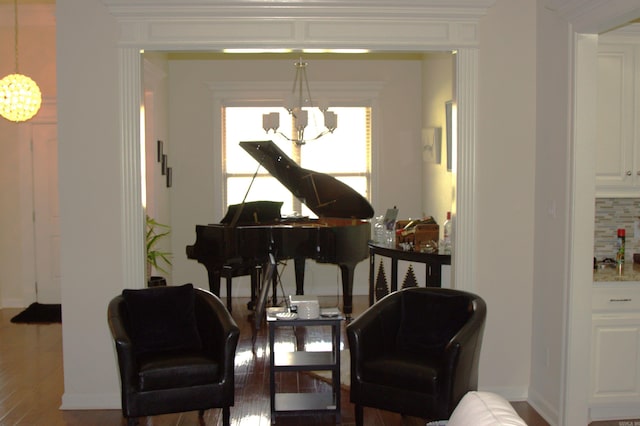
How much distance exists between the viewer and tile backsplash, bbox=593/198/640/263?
4988mm

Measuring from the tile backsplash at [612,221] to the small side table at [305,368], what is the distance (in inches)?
79.3

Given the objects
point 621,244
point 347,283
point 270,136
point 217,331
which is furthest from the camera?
point 270,136

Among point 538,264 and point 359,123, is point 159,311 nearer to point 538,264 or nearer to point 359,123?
point 538,264

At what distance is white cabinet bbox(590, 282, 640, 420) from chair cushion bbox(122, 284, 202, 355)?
8.08 ft

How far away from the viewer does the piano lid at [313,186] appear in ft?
22.5

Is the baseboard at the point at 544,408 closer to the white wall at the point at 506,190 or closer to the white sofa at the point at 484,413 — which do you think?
the white wall at the point at 506,190

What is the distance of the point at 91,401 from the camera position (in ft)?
15.2

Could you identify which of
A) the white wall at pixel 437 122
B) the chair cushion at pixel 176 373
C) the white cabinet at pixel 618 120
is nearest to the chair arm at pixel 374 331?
the chair cushion at pixel 176 373

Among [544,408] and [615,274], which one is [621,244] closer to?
[615,274]

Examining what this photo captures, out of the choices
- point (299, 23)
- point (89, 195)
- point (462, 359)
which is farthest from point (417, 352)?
point (89, 195)

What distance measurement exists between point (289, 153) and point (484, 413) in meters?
6.76

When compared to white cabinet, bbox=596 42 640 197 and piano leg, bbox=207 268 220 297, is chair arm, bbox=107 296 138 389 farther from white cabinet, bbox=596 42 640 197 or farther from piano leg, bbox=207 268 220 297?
white cabinet, bbox=596 42 640 197

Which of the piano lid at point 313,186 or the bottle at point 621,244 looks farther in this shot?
the piano lid at point 313,186

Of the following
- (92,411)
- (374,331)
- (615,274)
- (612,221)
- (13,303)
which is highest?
(612,221)
